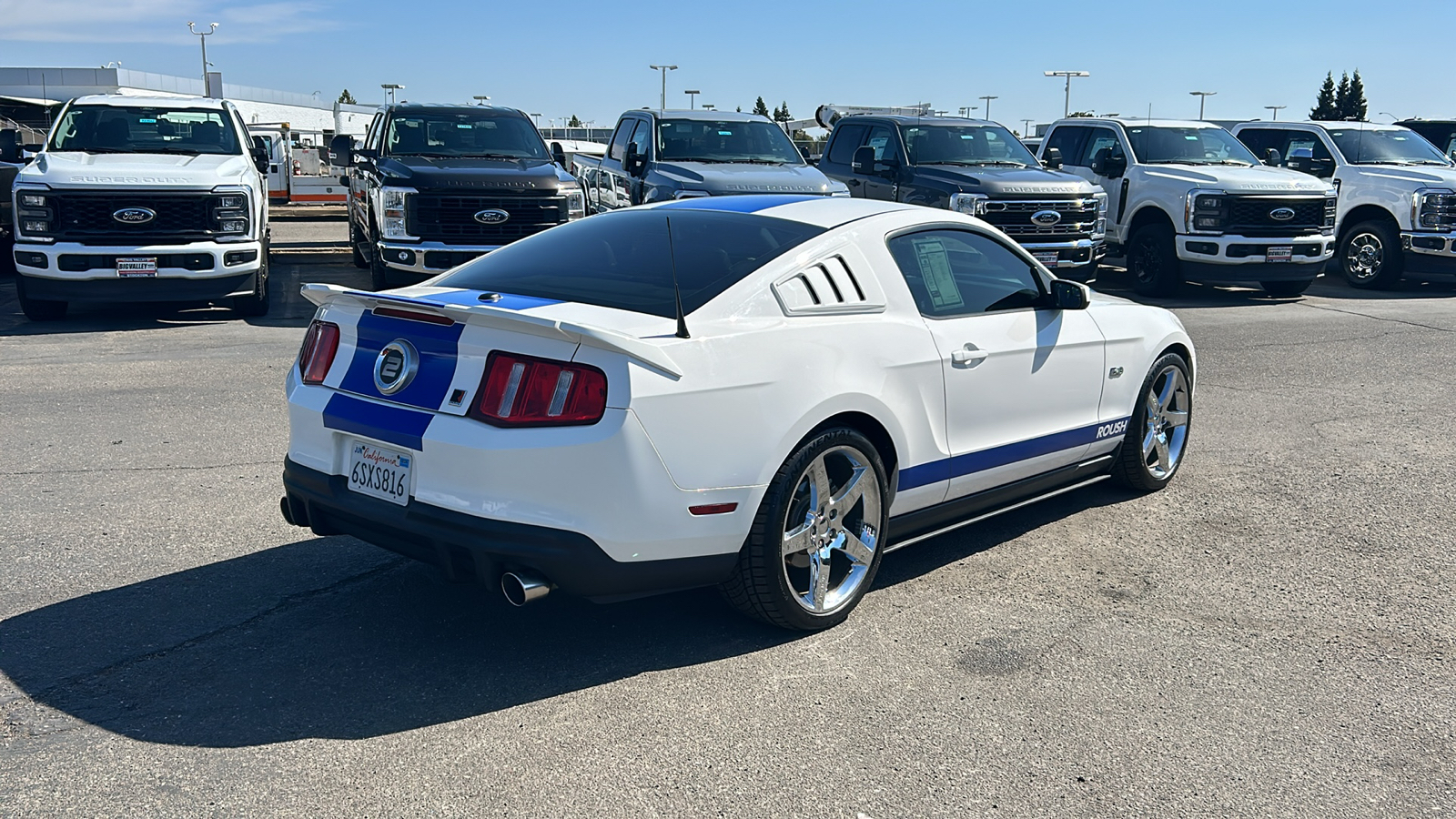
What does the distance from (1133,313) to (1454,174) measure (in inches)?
538

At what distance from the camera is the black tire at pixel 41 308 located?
1205 cm

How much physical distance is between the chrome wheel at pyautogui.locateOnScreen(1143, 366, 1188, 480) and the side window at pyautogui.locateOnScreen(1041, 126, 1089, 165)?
11.4m

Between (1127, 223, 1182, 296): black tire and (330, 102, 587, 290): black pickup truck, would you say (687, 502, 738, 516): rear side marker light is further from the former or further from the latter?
(1127, 223, 1182, 296): black tire

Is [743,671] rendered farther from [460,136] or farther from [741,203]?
[460,136]

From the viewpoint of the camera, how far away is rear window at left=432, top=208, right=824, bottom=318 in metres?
4.48

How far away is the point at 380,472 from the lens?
4.15 meters

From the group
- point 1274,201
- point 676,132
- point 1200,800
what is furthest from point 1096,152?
point 1200,800

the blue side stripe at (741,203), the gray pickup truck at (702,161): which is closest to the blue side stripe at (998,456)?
the blue side stripe at (741,203)

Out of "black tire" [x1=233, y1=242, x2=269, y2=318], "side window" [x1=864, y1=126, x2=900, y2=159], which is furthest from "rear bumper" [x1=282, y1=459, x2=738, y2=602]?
"side window" [x1=864, y1=126, x2=900, y2=159]

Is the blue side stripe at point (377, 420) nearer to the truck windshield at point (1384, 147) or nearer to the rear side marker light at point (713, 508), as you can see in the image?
the rear side marker light at point (713, 508)

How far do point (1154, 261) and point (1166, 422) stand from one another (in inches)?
413

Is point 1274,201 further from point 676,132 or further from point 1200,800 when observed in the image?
point 1200,800

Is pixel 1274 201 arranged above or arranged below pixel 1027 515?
above

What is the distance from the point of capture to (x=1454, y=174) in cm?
1714
